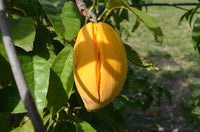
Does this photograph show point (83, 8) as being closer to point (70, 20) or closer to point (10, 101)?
point (70, 20)

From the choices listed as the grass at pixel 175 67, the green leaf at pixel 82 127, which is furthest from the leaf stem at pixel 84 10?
the grass at pixel 175 67

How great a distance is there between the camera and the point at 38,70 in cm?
69

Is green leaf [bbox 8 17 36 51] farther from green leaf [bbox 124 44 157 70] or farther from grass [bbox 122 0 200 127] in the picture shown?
grass [bbox 122 0 200 127]

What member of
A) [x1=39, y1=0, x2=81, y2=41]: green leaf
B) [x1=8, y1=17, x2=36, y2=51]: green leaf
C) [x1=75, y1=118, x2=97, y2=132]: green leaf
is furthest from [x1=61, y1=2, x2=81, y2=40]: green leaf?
[x1=75, y1=118, x2=97, y2=132]: green leaf

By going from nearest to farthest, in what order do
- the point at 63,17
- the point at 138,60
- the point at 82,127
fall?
the point at 63,17 → the point at 138,60 → the point at 82,127

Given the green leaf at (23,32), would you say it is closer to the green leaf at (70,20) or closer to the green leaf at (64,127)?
the green leaf at (70,20)

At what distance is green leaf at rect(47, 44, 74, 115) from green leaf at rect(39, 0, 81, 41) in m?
0.12

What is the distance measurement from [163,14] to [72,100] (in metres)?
6.70

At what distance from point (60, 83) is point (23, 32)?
195 millimetres

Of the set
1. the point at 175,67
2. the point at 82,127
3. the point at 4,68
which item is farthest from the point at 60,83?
the point at 175,67

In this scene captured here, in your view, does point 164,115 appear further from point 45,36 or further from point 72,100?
point 45,36

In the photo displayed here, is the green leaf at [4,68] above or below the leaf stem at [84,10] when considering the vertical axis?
below

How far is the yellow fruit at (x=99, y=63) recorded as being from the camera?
55 centimetres

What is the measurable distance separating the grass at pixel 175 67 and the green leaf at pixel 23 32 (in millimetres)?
1210
